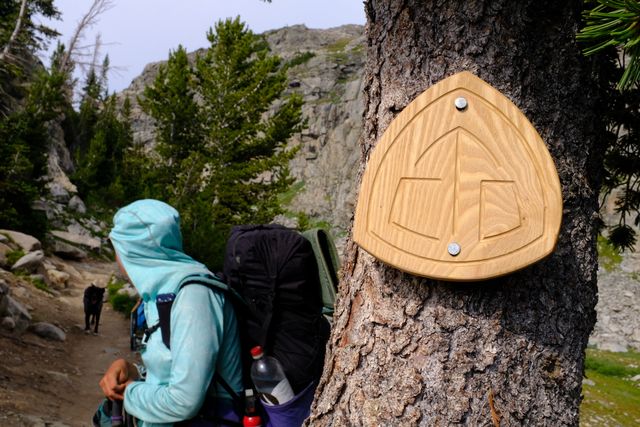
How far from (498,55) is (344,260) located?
69cm

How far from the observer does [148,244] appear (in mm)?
2113

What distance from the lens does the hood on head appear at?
2.07 metres

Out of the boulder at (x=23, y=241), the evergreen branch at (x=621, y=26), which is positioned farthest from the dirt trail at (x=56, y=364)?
the evergreen branch at (x=621, y=26)

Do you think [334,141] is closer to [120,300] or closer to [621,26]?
[120,300]

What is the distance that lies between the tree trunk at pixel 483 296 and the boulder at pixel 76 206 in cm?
2833

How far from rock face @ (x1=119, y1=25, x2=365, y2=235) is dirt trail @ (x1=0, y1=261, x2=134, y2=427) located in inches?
998

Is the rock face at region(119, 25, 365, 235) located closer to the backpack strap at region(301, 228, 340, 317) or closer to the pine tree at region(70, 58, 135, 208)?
the pine tree at region(70, 58, 135, 208)

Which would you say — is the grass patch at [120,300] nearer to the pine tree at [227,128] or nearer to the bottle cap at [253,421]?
the pine tree at [227,128]

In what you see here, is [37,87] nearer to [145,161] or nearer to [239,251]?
[145,161]

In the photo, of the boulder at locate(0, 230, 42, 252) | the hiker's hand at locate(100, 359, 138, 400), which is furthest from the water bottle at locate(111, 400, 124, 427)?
the boulder at locate(0, 230, 42, 252)

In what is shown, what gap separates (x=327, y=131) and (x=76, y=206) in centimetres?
3417

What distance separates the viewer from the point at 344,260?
1582 mm

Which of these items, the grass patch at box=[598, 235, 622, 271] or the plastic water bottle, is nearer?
the plastic water bottle

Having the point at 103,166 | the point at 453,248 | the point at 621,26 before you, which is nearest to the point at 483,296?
the point at 453,248
